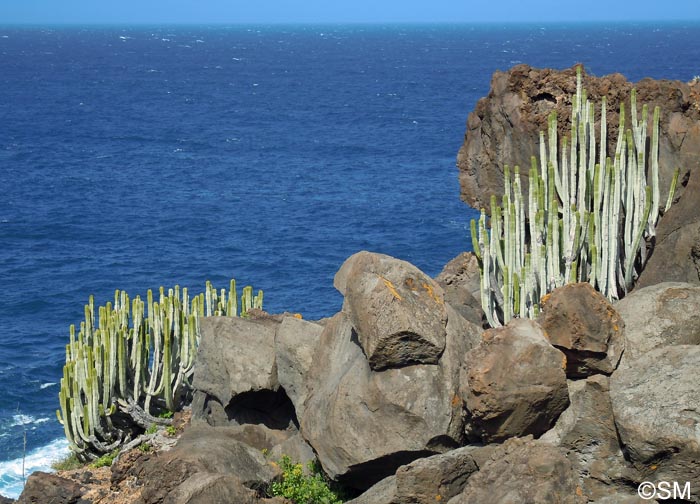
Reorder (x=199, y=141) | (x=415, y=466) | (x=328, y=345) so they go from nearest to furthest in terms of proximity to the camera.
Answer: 1. (x=415, y=466)
2. (x=328, y=345)
3. (x=199, y=141)

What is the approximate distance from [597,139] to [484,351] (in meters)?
7.52

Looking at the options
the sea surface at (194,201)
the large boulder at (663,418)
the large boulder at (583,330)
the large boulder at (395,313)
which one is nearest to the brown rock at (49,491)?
the large boulder at (395,313)

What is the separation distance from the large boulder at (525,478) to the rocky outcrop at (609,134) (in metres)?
5.97

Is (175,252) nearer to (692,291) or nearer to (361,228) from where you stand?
(361,228)

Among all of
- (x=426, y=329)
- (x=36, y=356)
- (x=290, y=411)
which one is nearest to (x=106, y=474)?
(x=290, y=411)

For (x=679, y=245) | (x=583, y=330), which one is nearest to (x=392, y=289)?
(x=583, y=330)

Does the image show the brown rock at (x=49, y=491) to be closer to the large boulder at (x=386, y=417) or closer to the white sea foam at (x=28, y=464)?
the large boulder at (x=386, y=417)

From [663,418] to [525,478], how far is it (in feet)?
6.33

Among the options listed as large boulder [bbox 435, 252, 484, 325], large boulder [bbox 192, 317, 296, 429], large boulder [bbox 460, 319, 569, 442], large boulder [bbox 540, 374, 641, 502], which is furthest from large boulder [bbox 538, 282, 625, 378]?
large boulder [bbox 192, 317, 296, 429]

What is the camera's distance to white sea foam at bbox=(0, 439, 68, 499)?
27.1 m

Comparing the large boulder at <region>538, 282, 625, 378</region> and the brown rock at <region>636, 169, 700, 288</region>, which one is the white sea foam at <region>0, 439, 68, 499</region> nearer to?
the large boulder at <region>538, 282, 625, 378</region>

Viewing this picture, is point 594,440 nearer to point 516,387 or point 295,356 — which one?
point 516,387

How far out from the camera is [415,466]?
12.9 meters

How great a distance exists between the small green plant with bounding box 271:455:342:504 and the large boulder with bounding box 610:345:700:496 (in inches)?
183
